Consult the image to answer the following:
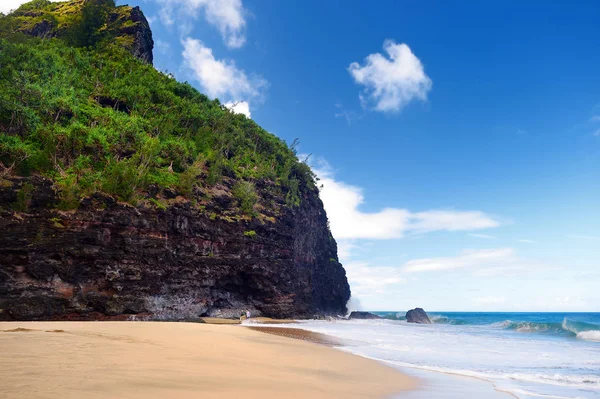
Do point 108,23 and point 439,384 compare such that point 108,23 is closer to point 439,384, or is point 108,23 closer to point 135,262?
point 135,262

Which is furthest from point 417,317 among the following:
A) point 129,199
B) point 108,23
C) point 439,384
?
point 108,23

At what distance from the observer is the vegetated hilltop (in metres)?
17.7

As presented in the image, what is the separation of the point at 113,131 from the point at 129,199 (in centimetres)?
589

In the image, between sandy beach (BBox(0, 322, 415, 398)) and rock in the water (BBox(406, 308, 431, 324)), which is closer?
sandy beach (BBox(0, 322, 415, 398))

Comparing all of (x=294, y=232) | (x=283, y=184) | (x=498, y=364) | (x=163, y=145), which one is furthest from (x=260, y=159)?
(x=498, y=364)

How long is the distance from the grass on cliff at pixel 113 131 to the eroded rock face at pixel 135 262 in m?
1.47

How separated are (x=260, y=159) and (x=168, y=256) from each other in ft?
61.7

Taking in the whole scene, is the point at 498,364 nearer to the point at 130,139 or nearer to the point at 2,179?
the point at 2,179

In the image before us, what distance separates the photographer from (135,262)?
20672 millimetres

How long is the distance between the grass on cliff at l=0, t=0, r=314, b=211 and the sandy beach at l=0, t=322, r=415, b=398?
1359 cm

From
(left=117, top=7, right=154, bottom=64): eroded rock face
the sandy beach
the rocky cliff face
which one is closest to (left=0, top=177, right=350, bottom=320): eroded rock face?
the sandy beach

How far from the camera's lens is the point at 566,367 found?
12000mm

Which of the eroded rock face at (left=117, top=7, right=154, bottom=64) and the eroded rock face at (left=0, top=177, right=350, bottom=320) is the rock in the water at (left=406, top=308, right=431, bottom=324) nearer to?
the eroded rock face at (left=0, top=177, right=350, bottom=320)

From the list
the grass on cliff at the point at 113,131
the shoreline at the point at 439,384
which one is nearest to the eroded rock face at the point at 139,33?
Result: the grass on cliff at the point at 113,131
